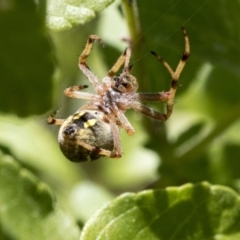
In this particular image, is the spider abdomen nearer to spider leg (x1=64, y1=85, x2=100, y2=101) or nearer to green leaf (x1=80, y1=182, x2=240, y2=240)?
spider leg (x1=64, y1=85, x2=100, y2=101)

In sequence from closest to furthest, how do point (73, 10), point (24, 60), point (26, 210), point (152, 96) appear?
point (73, 10), point (26, 210), point (24, 60), point (152, 96)

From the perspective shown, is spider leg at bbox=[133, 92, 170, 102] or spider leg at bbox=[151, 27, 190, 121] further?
spider leg at bbox=[133, 92, 170, 102]

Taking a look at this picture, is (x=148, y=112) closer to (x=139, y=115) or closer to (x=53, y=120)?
(x=139, y=115)

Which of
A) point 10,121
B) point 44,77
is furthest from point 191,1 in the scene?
point 10,121

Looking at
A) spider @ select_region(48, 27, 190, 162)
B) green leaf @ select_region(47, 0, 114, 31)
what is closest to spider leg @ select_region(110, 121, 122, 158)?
spider @ select_region(48, 27, 190, 162)

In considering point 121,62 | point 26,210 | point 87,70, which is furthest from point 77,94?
point 26,210

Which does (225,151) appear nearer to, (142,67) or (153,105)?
(153,105)
